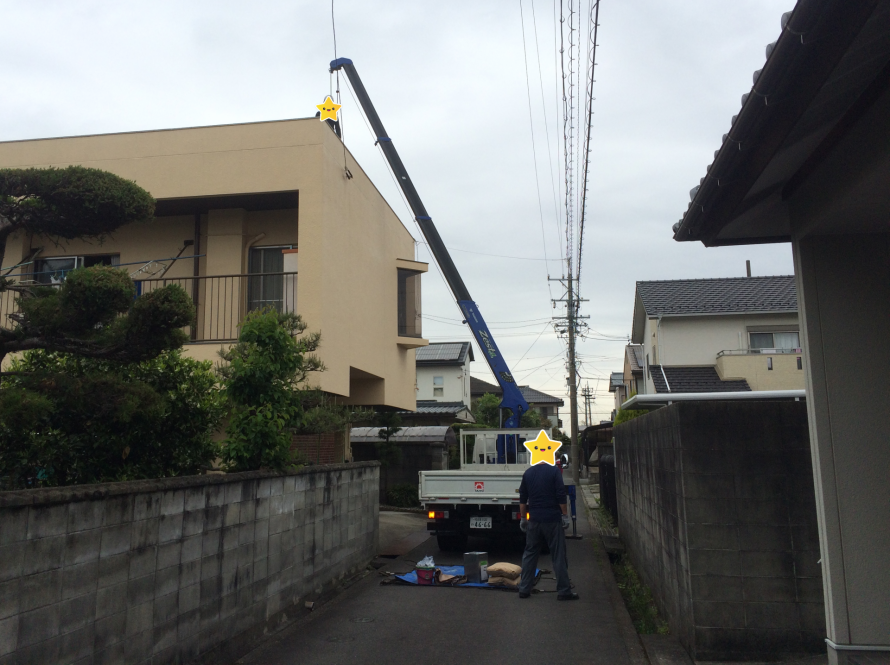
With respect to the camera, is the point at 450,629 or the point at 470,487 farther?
the point at 470,487

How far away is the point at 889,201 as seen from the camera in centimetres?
390

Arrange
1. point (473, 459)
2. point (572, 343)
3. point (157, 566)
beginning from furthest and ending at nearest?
point (572, 343) < point (473, 459) < point (157, 566)

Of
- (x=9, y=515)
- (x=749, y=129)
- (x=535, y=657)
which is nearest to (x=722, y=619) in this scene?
(x=535, y=657)

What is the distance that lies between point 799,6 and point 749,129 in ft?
2.82

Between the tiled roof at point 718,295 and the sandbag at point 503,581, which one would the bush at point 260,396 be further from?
the tiled roof at point 718,295

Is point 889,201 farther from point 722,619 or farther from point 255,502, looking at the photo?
point 255,502

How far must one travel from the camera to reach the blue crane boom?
14562mm

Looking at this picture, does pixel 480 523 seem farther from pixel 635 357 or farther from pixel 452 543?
pixel 635 357

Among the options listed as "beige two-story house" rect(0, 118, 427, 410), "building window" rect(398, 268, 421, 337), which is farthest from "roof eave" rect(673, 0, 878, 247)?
"building window" rect(398, 268, 421, 337)

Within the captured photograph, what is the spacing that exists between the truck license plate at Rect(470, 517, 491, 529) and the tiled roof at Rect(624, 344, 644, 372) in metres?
21.2

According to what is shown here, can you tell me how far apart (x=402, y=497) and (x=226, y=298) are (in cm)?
891

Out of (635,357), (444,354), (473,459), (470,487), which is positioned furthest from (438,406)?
(470,487)

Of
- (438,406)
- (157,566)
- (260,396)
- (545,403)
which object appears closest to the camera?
(157,566)

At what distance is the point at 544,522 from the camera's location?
8430mm
